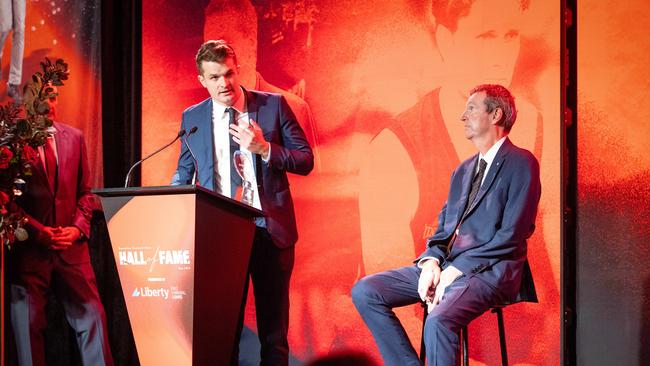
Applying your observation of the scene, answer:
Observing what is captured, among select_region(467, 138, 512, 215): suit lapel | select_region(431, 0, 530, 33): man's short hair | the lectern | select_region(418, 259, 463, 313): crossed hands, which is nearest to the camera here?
the lectern

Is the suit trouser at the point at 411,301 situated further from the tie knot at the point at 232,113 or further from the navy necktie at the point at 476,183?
the tie knot at the point at 232,113

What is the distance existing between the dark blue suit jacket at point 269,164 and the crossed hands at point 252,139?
14 centimetres

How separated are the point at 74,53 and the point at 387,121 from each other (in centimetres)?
214

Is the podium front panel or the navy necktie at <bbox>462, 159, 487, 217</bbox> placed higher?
the navy necktie at <bbox>462, 159, 487, 217</bbox>

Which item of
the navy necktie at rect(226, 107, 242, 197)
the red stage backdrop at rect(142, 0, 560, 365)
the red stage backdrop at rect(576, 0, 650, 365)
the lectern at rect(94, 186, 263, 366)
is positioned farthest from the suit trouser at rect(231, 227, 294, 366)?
the red stage backdrop at rect(576, 0, 650, 365)

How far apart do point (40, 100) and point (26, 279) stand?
3.31 ft

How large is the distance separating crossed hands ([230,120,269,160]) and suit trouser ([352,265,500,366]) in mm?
927

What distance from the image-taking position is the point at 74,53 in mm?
5539

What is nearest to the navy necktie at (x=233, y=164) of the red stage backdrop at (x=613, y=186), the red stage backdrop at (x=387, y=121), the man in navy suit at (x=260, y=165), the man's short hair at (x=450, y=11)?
the man in navy suit at (x=260, y=165)

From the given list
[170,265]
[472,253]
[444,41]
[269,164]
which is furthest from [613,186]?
[170,265]

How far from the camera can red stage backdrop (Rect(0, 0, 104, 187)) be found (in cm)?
525

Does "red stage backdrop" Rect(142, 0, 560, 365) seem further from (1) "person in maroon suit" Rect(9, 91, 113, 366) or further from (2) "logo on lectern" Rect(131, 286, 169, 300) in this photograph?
(2) "logo on lectern" Rect(131, 286, 169, 300)

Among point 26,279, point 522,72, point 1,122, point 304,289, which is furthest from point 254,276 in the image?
point 522,72

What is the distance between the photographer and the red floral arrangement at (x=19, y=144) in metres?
4.34
